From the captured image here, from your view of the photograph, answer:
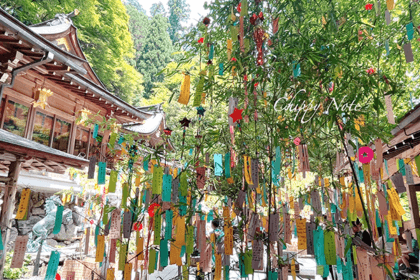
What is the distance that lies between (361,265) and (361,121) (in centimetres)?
91

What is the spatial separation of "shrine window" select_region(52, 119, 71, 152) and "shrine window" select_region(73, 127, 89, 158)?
41 centimetres

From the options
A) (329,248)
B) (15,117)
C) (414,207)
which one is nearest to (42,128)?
(15,117)

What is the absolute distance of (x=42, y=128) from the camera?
6.50 m

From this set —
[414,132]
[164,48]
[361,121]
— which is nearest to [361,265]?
[361,121]

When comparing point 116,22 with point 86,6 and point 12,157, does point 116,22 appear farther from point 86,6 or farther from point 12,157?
point 12,157

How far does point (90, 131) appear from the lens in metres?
8.25

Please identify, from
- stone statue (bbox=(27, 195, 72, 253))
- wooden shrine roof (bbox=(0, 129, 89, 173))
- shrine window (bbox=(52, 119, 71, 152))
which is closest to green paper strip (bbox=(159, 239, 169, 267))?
wooden shrine roof (bbox=(0, 129, 89, 173))

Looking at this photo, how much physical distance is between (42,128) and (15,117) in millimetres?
755

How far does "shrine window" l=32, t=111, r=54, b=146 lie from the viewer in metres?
6.32

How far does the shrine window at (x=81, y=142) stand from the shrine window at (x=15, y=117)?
69.5 inches

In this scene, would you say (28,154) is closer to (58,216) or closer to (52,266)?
(58,216)

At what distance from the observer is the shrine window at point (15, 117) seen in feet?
18.4

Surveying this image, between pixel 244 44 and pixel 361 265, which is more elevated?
pixel 244 44

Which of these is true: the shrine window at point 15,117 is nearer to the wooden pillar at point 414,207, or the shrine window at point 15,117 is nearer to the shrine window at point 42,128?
the shrine window at point 42,128
